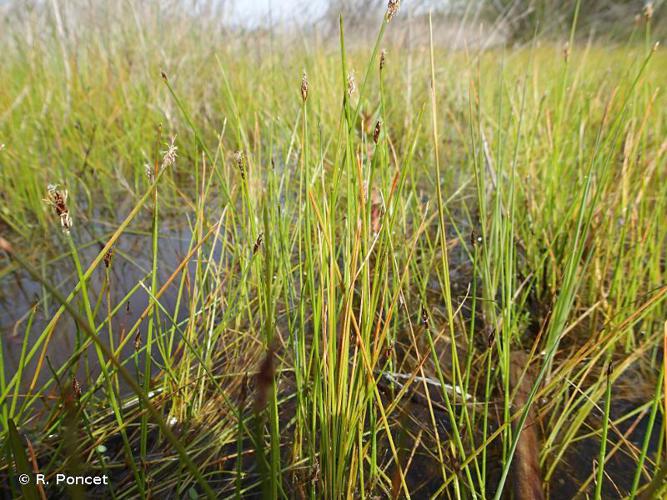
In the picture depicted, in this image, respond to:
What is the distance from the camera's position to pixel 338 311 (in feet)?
2.43

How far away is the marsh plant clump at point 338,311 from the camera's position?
54cm

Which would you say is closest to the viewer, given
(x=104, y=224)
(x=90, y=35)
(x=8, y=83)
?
(x=104, y=224)

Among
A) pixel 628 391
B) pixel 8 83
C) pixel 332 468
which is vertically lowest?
pixel 628 391

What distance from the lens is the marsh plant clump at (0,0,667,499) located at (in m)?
0.54

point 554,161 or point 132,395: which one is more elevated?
point 554,161

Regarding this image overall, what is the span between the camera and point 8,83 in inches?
81.4

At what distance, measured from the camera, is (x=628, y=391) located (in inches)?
31.2

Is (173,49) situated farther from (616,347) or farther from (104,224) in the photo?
(616,347)

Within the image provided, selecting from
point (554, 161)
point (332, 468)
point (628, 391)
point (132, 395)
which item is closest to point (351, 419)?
point (332, 468)

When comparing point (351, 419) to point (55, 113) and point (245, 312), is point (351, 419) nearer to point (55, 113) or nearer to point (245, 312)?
point (245, 312)

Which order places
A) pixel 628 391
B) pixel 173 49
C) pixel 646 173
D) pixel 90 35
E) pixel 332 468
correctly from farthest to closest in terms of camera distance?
pixel 173 49, pixel 90 35, pixel 646 173, pixel 628 391, pixel 332 468

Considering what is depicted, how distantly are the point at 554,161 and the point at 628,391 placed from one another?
0.59m

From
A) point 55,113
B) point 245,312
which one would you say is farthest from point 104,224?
point 245,312

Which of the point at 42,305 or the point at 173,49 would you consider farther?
the point at 173,49
